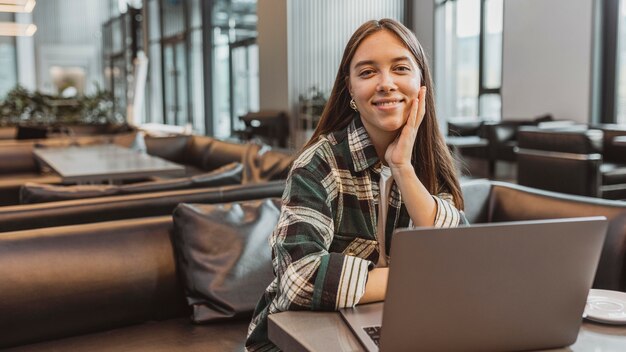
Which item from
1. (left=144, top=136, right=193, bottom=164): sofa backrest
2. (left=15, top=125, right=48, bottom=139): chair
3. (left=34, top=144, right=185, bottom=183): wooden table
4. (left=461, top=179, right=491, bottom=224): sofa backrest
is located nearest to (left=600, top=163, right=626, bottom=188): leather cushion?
(left=461, top=179, right=491, bottom=224): sofa backrest

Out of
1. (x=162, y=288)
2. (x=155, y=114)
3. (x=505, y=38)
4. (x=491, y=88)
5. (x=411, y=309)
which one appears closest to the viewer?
(x=411, y=309)

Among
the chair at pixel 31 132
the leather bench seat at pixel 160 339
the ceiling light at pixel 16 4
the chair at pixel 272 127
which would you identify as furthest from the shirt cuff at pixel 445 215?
the ceiling light at pixel 16 4

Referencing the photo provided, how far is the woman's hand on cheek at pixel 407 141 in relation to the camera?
1.38m

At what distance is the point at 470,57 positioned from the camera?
33.3 ft

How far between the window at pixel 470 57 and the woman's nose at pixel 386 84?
8092 millimetres

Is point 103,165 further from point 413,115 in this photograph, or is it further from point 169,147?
point 413,115

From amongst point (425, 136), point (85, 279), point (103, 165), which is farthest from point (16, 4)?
point (425, 136)

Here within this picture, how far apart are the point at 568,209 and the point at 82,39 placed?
18.1 meters

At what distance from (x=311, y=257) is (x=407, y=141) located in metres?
0.33

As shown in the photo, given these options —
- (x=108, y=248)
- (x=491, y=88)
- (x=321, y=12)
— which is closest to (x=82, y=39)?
(x=321, y=12)

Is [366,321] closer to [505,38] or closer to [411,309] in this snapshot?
[411,309]

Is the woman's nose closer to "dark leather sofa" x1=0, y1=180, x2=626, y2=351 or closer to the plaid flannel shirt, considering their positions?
the plaid flannel shirt

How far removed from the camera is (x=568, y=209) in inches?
89.7

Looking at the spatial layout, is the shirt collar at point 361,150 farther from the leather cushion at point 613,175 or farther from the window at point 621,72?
the window at point 621,72
